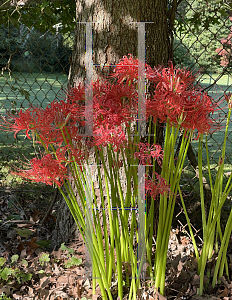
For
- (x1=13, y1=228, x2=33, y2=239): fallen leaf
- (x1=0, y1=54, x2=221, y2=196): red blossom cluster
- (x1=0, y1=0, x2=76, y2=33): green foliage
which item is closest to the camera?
(x1=0, y1=54, x2=221, y2=196): red blossom cluster

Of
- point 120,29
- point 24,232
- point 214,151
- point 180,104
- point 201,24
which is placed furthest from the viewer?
point 214,151

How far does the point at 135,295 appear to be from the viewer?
4.62ft

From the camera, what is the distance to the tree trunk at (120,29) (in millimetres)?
1674

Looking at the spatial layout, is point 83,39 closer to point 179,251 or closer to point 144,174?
point 144,174

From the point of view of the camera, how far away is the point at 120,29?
66.4 inches

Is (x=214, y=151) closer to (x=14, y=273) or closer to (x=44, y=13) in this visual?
(x=44, y=13)

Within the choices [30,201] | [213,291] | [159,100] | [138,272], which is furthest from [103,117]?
[30,201]

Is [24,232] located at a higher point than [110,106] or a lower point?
lower

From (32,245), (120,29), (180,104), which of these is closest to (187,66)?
(120,29)

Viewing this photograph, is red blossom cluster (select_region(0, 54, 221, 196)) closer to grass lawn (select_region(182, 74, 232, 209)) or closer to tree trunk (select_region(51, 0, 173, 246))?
grass lawn (select_region(182, 74, 232, 209))

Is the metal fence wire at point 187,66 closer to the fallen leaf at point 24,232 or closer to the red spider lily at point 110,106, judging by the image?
the red spider lily at point 110,106

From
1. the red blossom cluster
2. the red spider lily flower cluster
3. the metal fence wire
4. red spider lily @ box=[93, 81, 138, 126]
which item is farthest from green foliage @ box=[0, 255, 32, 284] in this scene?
the red spider lily flower cluster

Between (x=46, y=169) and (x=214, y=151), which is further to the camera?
(x=214, y=151)

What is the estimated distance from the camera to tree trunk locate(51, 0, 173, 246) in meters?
1.67
